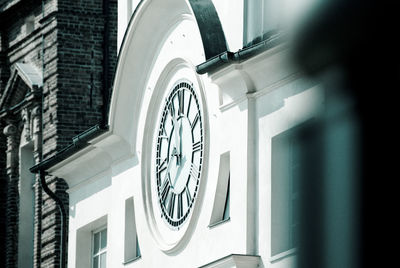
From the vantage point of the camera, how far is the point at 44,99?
23281 mm

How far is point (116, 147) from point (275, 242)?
5.33 meters

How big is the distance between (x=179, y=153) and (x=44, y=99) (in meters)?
7.10

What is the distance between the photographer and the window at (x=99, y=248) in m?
20.2

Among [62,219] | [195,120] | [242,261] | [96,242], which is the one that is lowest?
[242,261]

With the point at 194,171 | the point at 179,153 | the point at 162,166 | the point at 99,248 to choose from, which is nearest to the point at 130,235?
the point at 162,166

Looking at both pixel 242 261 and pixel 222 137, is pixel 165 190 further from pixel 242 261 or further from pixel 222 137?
pixel 242 261

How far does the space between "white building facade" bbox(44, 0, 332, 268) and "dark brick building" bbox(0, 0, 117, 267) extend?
1.90m

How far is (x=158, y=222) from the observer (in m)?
17.4

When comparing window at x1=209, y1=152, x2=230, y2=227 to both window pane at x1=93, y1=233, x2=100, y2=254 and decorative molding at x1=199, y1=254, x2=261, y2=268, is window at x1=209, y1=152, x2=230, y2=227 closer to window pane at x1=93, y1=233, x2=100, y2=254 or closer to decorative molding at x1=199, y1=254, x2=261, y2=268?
decorative molding at x1=199, y1=254, x2=261, y2=268

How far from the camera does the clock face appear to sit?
16.2 m

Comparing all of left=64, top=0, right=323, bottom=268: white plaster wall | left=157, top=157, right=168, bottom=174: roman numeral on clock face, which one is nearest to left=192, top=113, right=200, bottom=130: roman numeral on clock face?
left=64, top=0, right=323, bottom=268: white plaster wall

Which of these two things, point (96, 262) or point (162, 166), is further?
point (96, 262)

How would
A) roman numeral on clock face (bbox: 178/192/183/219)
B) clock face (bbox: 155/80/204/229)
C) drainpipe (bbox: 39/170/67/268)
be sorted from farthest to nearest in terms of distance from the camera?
drainpipe (bbox: 39/170/67/268) → roman numeral on clock face (bbox: 178/192/183/219) → clock face (bbox: 155/80/204/229)

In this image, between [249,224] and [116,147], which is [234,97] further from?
[116,147]
